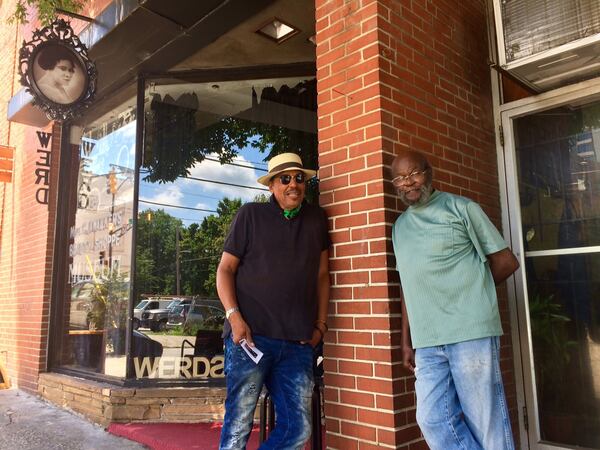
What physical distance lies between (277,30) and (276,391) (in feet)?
11.6

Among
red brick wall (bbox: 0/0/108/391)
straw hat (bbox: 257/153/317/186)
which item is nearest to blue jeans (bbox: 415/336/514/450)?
straw hat (bbox: 257/153/317/186)

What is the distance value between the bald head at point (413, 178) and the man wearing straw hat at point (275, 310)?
2.05 ft

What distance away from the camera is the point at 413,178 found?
2.56m

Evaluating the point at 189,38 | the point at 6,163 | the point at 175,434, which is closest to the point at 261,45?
the point at 189,38

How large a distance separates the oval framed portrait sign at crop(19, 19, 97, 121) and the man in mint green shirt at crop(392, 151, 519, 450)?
4.47 metres

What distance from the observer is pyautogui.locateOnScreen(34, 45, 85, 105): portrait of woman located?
567cm

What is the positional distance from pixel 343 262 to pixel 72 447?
318cm

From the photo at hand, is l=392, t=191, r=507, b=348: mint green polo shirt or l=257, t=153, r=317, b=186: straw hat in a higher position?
l=257, t=153, r=317, b=186: straw hat

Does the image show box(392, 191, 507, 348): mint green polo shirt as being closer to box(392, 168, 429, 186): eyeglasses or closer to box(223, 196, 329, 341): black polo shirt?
A: box(392, 168, 429, 186): eyeglasses

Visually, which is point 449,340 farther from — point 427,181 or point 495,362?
point 427,181

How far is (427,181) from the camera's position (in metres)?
2.59

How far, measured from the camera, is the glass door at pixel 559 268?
3.38 meters

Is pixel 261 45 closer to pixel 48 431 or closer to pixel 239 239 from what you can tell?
pixel 239 239

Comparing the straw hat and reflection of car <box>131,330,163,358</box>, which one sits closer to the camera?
A: the straw hat
